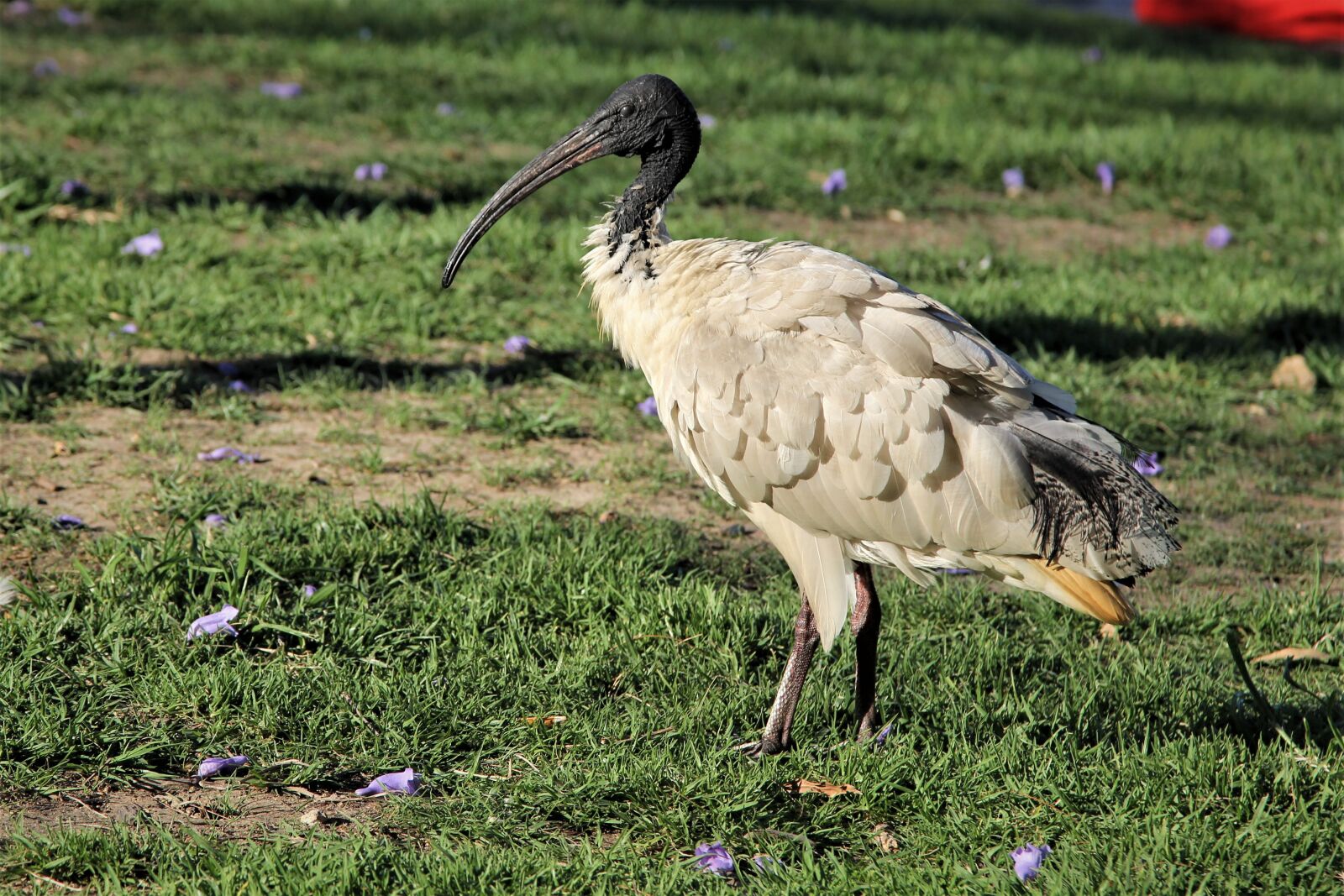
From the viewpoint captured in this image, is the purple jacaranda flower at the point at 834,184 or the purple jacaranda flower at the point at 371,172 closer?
the purple jacaranda flower at the point at 371,172

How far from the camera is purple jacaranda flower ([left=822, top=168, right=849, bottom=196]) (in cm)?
779

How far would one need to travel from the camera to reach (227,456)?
4.90m

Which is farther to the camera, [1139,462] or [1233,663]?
[1139,462]

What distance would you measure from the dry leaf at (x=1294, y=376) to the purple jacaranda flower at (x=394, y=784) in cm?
455

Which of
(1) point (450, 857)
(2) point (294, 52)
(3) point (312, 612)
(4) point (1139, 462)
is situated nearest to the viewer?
(1) point (450, 857)

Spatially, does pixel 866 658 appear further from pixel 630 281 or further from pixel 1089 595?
pixel 630 281

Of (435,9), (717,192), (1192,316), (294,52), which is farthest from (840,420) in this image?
(435,9)

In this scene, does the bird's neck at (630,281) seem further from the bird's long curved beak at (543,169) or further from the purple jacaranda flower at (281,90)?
the purple jacaranda flower at (281,90)

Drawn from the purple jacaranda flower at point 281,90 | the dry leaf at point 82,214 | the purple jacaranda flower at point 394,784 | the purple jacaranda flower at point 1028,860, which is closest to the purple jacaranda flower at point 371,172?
the dry leaf at point 82,214

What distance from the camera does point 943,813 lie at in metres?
3.40

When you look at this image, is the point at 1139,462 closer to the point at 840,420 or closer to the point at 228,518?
the point at 840,420

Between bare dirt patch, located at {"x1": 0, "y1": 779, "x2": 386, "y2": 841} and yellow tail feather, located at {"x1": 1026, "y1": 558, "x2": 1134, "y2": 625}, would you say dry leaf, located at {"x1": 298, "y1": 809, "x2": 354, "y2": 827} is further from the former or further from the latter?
yellow tail feather, located at {"x1": 1026, "y1": 558, "x2": 1134, "y2": 625}

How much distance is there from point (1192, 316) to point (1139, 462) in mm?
1798

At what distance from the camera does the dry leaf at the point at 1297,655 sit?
13.9 feet
